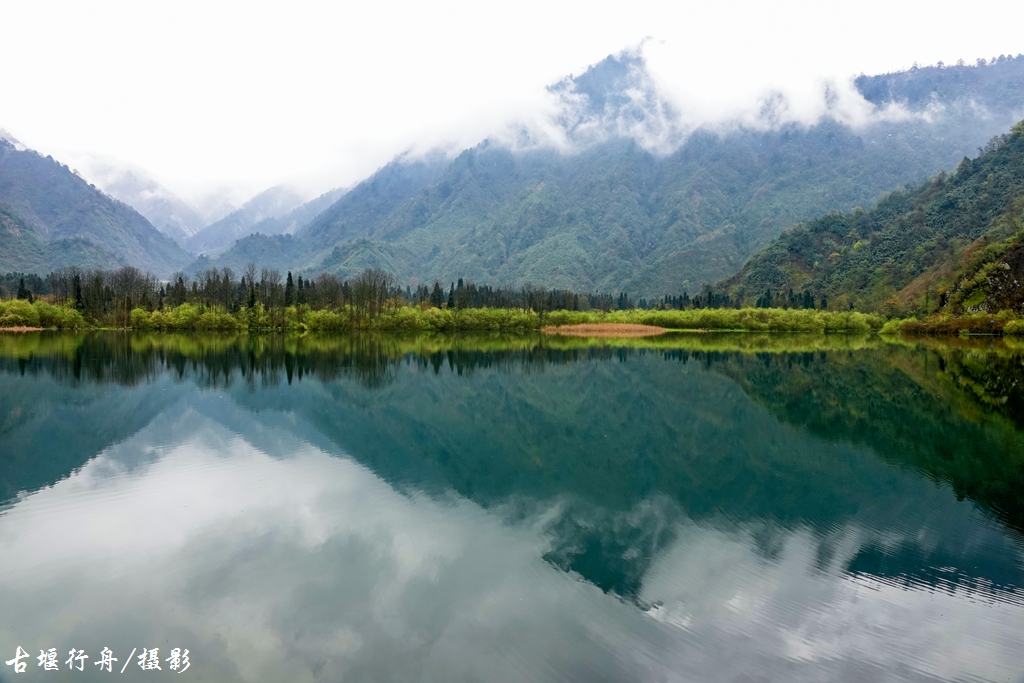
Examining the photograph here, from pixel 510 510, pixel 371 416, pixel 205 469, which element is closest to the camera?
pixel 510 510

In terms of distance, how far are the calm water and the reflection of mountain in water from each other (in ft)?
0.43

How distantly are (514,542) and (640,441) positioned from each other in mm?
10786

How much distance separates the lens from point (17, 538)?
38.0ft

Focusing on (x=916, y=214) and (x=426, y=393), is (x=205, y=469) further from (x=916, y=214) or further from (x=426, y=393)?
(x=916, y=214)

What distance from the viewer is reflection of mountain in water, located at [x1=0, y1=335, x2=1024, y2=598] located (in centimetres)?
1252

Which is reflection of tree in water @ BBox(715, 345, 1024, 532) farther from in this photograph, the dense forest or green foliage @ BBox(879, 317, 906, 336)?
the dense forest

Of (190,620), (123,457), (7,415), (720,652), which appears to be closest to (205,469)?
(123,457)

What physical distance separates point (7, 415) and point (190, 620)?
21.2m

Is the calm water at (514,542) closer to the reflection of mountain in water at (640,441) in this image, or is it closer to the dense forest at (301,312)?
the reflection of mountain in water at (640,441)

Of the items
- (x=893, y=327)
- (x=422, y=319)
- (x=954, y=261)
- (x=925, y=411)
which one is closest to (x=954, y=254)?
(x=954, y=261)

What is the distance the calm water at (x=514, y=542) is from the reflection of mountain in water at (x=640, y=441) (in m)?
A: 0.13

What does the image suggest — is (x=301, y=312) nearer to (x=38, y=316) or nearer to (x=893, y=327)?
(x=38, y=316)

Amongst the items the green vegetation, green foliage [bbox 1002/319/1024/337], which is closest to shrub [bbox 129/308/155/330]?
green foliage [bbox 1002/319/1024/337]

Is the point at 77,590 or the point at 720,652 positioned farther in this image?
the point at 77,590
